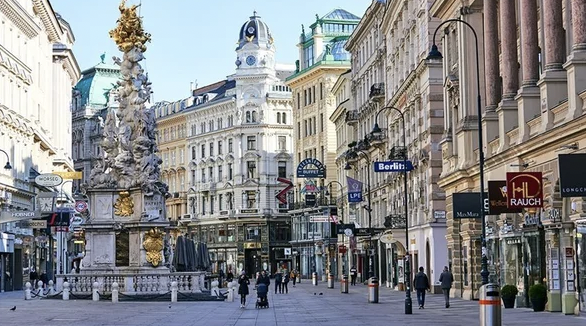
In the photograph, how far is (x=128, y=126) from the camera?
202 ft

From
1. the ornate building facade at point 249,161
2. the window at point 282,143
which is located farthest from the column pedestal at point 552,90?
the window at point 282,143

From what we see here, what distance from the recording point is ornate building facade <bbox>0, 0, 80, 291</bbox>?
279 ft

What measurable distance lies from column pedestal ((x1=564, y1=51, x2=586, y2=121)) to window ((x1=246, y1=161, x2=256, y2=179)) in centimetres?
12137

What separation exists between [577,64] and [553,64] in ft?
12.0

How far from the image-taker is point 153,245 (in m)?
59.9

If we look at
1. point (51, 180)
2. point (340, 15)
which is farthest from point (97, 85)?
point (51, 180)

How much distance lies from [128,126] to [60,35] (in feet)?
208

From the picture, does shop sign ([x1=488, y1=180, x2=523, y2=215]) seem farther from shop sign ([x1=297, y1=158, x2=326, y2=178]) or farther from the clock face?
the clock face

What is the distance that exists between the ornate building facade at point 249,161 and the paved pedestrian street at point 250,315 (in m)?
99.5

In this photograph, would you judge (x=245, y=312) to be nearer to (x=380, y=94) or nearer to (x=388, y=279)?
(x=388, y=279)

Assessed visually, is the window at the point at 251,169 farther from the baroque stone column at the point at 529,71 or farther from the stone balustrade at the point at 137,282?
the baroque stone column at the point at 529,71

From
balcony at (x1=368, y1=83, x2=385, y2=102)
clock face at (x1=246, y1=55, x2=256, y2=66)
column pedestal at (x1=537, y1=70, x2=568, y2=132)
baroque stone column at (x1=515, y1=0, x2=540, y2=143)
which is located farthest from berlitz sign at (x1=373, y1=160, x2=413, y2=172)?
clock face at (x1=246, y1=55, x2=256, y2=66)

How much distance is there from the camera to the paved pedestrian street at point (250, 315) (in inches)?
1495

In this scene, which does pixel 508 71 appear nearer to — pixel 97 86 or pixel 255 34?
pixel 255 34
